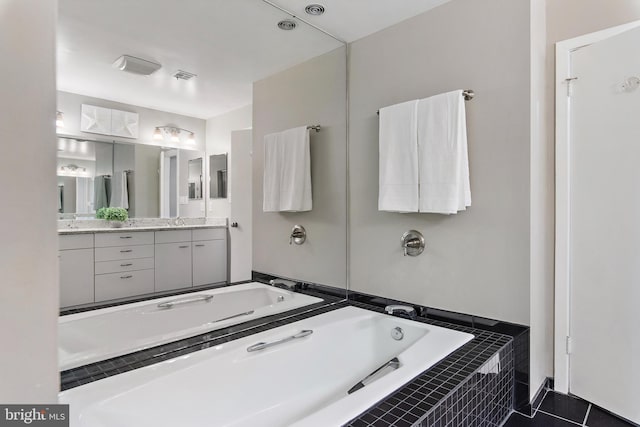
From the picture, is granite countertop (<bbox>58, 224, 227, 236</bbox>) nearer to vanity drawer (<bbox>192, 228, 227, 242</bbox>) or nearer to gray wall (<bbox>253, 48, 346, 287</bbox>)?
vanity drawer (<bbox>192, 228, 227, 242</bbox>)

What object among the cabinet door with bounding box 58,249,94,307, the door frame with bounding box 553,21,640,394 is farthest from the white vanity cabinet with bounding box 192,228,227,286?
the door frame with bounding box 553,21,640,394

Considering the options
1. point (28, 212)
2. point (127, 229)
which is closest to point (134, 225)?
point (127, 229)

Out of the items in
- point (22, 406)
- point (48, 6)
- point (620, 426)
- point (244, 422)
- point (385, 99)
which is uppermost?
point (385, 99)

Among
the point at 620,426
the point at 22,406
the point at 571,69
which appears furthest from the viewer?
the point at 571,69

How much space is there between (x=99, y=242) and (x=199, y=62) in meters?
0.97

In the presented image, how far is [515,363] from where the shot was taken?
5.42 ft

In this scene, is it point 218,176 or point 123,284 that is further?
point 218,176

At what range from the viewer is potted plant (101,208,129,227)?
132cm

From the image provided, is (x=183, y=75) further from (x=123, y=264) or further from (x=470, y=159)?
(x=470, y=159)

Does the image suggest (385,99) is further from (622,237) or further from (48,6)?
(48,6)

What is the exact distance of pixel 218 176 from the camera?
173cm

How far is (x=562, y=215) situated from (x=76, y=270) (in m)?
2.25

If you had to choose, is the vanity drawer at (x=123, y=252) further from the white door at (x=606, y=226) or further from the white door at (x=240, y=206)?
the white door at (x=606, y=226)

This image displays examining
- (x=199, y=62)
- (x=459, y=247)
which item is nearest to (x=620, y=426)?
(x=459, y=247)
